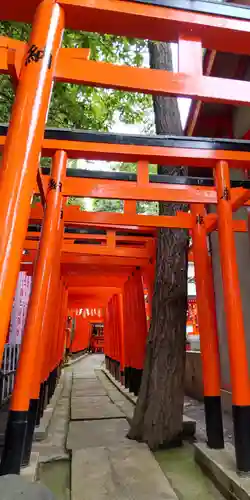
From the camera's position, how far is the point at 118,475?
3.77 metres

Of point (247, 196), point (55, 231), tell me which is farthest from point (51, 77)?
point (247, 196)

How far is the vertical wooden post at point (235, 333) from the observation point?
332 cm

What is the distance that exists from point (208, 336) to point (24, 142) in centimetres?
333

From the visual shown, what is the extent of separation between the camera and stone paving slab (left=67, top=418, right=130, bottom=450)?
4.97 m

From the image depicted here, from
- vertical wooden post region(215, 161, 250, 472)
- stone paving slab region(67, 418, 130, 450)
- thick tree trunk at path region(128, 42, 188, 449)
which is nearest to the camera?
vertical wooden post region(215, 161, 250, 472)

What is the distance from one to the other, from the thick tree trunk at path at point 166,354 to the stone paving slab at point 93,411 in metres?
1.81

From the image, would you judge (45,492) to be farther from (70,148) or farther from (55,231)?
(70,148)

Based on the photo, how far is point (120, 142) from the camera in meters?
3.75

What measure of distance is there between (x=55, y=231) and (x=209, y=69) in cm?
380

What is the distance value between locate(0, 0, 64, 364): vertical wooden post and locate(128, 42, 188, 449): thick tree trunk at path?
12.4 feet

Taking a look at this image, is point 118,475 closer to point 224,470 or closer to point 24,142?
point 224,470

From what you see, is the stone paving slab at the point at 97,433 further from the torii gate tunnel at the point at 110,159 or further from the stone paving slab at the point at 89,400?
the stone paving slab at the point at 89,400

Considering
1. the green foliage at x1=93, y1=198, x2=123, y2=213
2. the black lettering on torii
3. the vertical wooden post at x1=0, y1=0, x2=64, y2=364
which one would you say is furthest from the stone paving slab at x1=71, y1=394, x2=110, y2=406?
the green foliage at x1=93, y1=198, x2=123, y2=213

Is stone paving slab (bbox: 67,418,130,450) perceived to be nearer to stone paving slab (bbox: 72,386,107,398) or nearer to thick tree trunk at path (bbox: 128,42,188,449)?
thick tree trunk at path (bbox: 128,42,188,449)
